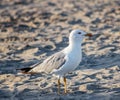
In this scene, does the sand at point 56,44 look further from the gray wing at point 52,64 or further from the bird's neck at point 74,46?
the bird's neck at point 74,46

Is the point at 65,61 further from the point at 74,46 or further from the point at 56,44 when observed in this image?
the point at 56,44

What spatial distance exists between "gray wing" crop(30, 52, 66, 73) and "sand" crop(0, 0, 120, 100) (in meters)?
0.35

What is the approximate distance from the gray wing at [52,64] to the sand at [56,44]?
0.35 m

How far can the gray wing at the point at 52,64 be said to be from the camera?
6655 mm

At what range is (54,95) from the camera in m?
6.74

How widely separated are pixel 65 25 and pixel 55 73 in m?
5.56

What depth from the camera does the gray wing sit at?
6.66 m

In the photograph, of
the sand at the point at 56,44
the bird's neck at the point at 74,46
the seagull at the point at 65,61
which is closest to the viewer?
the seagull at the point at 65,61

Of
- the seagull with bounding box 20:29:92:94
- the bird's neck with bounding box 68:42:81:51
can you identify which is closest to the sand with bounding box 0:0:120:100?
the seagull with bounding box 20:29:92:94

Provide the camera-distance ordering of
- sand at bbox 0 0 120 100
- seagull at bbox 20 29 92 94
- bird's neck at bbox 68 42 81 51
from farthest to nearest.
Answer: sand at bbox 0 0 120 100
bird's neck at bbox 68 42 81 51
seagull at bbox 20 29 92 94

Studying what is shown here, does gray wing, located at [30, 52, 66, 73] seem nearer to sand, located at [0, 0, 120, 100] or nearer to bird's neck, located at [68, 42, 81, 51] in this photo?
bird's neck, located at [68, 42, 81, 51]

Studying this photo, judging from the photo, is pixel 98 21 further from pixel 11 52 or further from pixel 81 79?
→ pixel 81 79

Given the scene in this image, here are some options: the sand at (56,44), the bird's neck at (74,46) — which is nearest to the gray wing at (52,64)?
the bird's neck at (74,46)

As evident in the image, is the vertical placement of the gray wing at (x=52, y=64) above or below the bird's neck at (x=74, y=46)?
below
